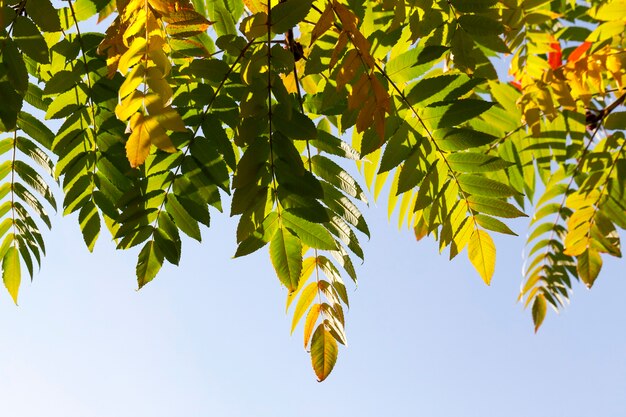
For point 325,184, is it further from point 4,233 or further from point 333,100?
point 4,233

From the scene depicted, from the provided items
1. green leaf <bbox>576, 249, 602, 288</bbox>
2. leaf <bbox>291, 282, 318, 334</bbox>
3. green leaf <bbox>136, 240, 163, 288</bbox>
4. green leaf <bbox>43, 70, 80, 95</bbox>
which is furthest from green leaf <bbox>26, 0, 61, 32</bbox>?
green leaf <bbox>576, 249, 602, 288</bbox>

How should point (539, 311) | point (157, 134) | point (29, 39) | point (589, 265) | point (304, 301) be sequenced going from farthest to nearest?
point (539, 311) < point (589, 265) < point (304, 301) < point (29, 39) < point (157, 134)

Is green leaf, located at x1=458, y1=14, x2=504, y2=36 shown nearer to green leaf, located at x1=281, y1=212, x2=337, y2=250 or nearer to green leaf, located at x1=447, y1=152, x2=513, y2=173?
green leaf, located at x1=447, y1=152, x2=513, y2=173

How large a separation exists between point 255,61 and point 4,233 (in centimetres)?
113

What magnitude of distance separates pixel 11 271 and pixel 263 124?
1.09m

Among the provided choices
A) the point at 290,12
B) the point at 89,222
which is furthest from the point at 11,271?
the point at 290,12

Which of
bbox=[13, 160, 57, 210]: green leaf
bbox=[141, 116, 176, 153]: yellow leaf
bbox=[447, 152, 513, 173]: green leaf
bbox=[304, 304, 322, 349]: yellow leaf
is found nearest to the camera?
bbox=[141, 116, 176, 153]: yellow leaf

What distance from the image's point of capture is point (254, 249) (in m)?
1.47

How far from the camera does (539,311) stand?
3357 millimetres

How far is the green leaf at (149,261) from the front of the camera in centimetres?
158

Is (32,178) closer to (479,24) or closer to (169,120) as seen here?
(169,120)

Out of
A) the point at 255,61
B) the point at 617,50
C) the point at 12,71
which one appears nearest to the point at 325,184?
the point at 255,61

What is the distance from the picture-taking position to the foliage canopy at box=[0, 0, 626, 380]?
53.2 inches

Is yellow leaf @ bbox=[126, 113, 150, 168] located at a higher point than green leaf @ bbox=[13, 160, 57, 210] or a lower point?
lower
